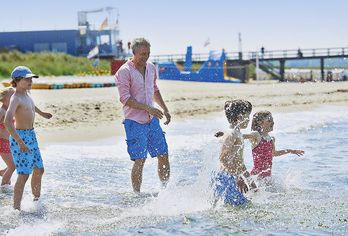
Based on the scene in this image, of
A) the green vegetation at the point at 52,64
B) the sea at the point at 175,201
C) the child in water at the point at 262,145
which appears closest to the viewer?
the sea at the point at 175,201

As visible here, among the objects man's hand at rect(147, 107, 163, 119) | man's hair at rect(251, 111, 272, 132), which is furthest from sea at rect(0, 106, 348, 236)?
man's hand at rect(147, 107, 163, 119)

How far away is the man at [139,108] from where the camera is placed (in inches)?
268

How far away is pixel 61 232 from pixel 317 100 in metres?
21.0

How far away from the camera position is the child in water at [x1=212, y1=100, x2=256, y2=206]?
591 centimetres

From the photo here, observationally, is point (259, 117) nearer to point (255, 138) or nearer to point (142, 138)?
point (255, 138)

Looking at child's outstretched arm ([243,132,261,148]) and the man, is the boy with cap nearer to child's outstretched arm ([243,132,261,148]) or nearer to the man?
the man

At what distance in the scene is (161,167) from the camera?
7266 mm

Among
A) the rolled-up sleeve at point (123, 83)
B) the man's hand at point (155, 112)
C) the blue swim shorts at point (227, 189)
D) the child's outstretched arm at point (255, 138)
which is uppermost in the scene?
the rolled-up sleeve at point (123, 83)

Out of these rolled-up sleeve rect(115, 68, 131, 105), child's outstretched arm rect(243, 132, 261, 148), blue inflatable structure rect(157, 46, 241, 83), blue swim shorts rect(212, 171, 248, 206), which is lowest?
blue inflatable structure rect(157, 46, 241, 83)

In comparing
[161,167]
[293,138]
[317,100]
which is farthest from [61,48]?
[161,167]

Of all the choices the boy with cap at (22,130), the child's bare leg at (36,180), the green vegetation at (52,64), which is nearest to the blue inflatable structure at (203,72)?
the green vegetation at (52,64)

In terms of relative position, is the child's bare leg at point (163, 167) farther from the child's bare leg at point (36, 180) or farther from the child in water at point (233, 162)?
the child's bare leg at point (36, 180)

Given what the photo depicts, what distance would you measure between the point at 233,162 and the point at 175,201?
2.97ft

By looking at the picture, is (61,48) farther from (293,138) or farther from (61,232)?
(61,232)
